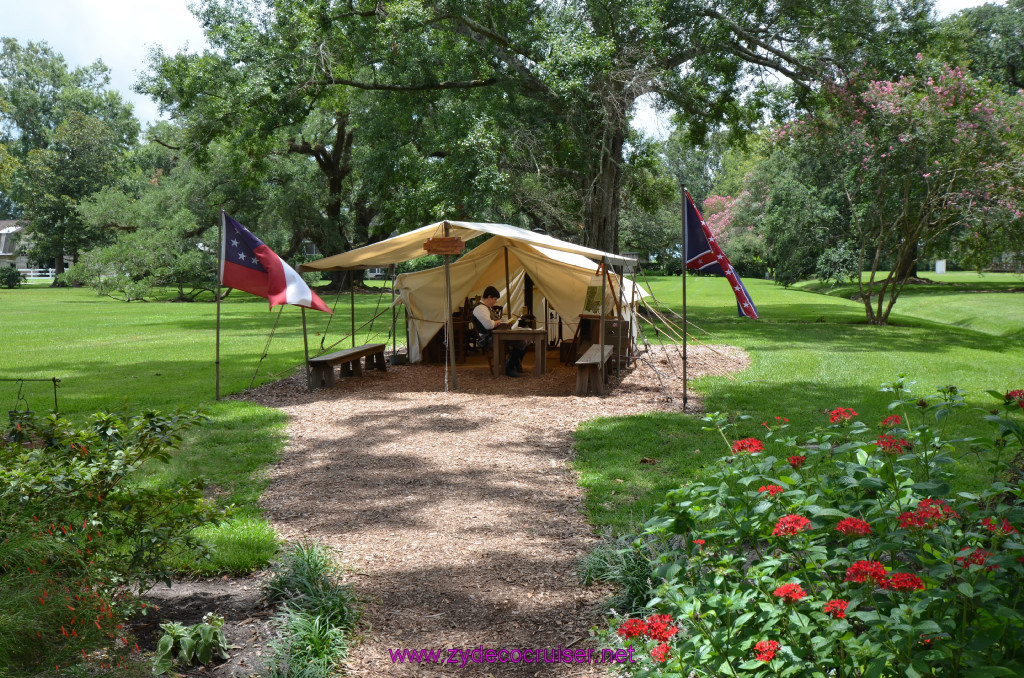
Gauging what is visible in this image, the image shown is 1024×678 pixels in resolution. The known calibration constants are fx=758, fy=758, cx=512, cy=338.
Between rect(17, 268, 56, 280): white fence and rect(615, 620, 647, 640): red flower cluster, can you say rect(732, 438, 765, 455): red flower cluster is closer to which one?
rect(615, 620, 647, 640): red flower cluster

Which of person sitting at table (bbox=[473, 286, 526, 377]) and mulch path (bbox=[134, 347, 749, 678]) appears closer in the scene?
mulch path (bbox=[134, 347, 749, 678])

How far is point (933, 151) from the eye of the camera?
61.1 ft

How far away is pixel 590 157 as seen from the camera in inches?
766

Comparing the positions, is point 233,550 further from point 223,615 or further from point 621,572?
point 621,572

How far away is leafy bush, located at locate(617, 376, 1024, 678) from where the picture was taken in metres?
2.23

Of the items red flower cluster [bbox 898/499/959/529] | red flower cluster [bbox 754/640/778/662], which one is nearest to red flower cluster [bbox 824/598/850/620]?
red flower cluster [bbox 754/640/778/662]

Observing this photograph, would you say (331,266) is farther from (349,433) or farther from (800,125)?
(800,125)

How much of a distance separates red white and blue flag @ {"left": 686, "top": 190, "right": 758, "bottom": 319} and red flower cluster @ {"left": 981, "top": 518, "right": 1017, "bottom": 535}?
6.41 m

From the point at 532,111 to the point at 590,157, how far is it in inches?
92.7

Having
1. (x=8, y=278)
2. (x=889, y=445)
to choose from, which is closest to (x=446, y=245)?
(x=889, y=445)

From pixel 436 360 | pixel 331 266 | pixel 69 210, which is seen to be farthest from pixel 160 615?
pixel 69 210

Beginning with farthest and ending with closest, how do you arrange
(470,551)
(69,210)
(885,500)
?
(69,210), (470,551), (885,500)

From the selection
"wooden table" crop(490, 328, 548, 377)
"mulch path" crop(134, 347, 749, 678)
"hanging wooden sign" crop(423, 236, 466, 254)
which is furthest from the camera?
"wooden table" crop(490, 328, 548, 377)

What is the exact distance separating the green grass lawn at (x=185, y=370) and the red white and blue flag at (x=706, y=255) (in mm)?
5275
